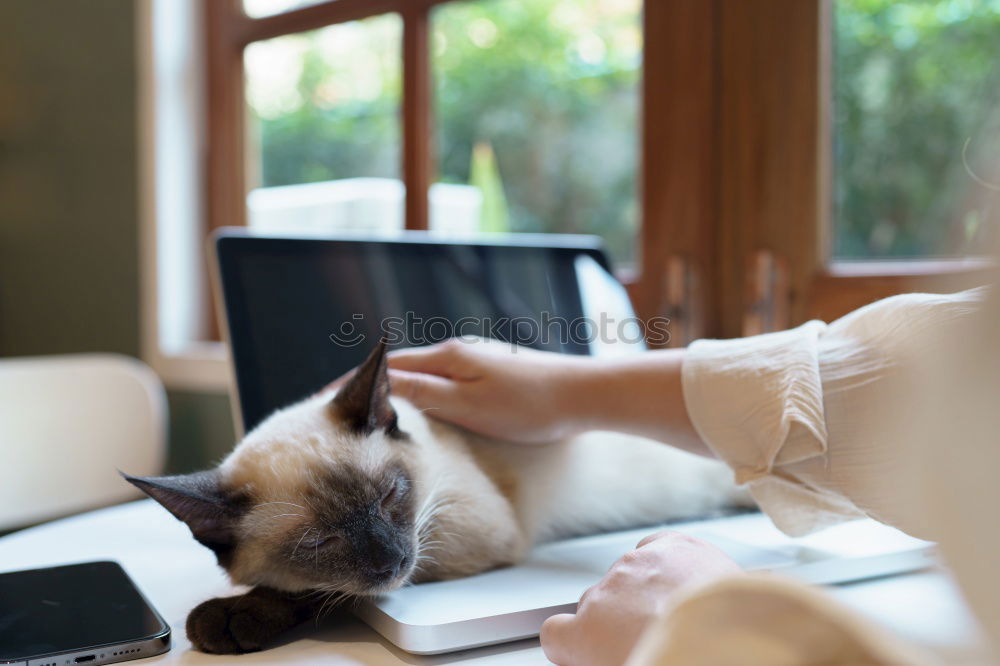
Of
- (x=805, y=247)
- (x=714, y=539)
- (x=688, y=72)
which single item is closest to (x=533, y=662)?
(x=714, y=539)

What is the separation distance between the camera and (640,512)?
3.31 feet

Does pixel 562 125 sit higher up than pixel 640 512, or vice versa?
pixel 562 125

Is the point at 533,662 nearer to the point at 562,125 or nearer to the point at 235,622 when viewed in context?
the point at 235,622

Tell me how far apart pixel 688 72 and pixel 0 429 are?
1.41 metres

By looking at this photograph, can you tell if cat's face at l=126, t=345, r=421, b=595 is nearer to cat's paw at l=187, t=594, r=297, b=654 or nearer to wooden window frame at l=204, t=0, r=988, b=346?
cat's paw at l=187, t=594, r=297, b=654

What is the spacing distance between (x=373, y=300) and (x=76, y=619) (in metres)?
0.55

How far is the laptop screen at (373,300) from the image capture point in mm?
1014

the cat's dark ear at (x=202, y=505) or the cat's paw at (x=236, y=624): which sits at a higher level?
the cat's dark ear at (x=202, y=505)

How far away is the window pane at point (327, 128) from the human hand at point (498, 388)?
51.7 inches

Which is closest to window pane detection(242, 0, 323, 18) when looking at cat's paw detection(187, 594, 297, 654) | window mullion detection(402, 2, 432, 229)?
window mullion detection(402, 2, 432, 229)

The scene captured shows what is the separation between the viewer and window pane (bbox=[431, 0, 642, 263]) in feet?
5.79

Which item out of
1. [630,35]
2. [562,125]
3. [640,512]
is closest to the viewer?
[640,512]

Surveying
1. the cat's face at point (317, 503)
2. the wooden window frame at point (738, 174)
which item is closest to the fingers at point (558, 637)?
the cat's face at point (317, 503)

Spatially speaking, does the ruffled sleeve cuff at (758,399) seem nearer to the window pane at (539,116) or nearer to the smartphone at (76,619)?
the smartphone at (76,619)
